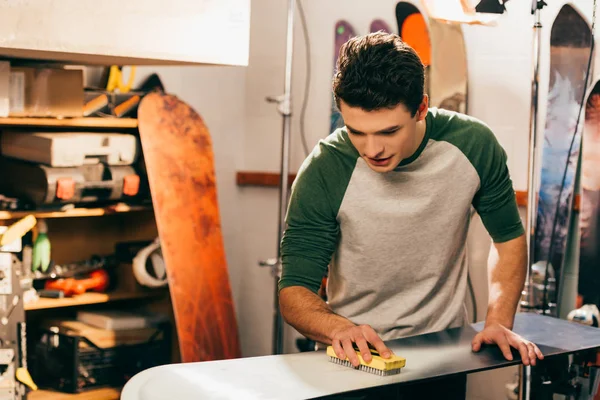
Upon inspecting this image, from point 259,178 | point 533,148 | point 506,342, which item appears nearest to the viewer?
point 506,342

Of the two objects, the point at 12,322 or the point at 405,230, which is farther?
the point at 12,322

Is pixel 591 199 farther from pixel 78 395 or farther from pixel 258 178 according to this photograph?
pixel 78 395

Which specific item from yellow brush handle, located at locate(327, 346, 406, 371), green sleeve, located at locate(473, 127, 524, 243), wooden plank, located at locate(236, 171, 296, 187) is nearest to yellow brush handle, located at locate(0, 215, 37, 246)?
wooden plank, located at locate(236, 171, 296, 187)

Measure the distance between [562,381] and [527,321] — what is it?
19cm

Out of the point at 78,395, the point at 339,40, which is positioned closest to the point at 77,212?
the point at 78,395

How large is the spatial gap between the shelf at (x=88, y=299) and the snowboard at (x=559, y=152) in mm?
1595

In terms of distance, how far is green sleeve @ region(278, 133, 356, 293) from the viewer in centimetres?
200

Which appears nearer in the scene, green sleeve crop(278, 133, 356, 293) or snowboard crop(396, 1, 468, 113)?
green sleeve crop(278, 133, 356, 293)

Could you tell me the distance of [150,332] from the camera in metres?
3.51

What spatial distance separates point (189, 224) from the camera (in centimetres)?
346

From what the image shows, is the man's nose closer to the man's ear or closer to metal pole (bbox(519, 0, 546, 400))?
the man's ear

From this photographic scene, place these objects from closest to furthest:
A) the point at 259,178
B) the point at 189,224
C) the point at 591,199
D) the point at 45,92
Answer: the point at 591,199 → the point at 45,92 → the point at 189,224 → the point at 259,178

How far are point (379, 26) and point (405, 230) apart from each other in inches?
66.8

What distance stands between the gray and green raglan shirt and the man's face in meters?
0.16
